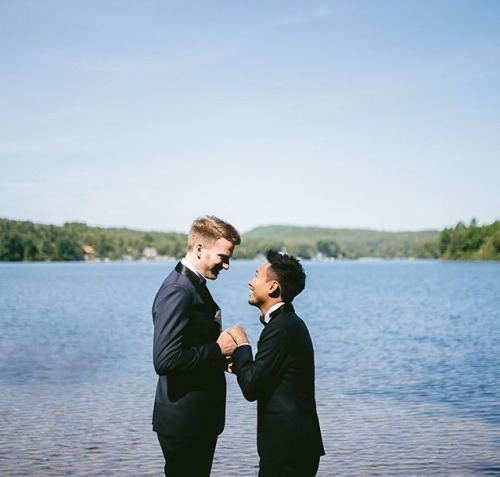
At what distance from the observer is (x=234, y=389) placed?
2100 cm

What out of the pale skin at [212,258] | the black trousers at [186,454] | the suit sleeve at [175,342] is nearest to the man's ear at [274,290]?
the pale skin at [212,258]

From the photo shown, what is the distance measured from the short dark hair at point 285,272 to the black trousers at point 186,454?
1036 millimetres

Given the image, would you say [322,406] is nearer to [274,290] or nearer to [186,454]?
[186,454]

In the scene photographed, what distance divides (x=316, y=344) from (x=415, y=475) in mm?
25249

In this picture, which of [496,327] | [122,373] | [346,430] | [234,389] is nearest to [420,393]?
[234,389]

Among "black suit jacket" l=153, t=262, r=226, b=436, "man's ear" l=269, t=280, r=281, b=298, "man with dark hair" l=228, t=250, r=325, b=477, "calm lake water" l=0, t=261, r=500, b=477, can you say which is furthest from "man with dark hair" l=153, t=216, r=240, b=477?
"calm lake water" l=0, t=261, r=500, b=477

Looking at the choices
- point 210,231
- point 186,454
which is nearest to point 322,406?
point 186,454

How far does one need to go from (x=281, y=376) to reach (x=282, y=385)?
0.06 meters

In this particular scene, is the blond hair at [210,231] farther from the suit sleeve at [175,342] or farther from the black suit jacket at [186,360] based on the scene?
the suit sleeve at [175,342]

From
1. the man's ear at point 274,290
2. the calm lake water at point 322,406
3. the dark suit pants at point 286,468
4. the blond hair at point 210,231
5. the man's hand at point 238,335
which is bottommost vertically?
the calm lake water at point 322,406

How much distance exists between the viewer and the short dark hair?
514cm

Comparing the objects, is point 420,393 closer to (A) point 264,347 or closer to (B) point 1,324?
(A) point 264,347

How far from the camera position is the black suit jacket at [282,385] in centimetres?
500

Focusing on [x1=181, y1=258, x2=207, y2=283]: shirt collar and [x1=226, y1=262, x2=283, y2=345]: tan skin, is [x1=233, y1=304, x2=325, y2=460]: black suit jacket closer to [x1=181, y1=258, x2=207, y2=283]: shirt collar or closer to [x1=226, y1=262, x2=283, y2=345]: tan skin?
[x1=226, y1=262, x2=283, y2=345]: tan skin
